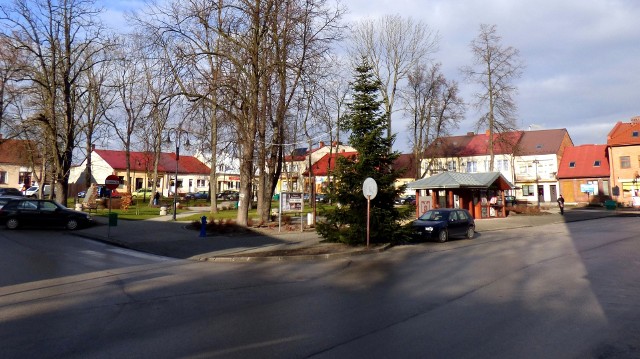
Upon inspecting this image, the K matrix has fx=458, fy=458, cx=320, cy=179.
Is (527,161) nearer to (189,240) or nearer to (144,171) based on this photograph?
(189,240)

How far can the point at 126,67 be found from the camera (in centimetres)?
4022

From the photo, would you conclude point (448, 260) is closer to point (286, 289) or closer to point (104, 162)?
point (286, 289)

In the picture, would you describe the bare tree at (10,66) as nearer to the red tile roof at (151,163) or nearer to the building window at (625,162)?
the red tile roof at (151,163)

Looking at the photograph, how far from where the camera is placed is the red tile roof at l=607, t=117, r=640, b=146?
5494 cm

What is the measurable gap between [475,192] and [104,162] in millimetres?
65769

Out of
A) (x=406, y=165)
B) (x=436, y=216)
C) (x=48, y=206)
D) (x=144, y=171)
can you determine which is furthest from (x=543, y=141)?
(x=48, y=206)

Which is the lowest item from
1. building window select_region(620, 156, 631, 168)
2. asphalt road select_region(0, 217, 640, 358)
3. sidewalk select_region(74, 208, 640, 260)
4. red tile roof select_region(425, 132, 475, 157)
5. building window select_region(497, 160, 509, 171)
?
asphalt road select_region(0, 217, 640, 358)

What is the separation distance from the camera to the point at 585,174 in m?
60.9

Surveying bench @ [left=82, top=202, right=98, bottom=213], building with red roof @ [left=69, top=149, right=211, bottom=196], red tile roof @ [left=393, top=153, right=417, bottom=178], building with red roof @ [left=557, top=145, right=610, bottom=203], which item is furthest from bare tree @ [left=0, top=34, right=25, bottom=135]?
building with red roof @ [left=557, top=145, right=610, bottom=203]

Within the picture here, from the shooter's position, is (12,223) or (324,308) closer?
(324,308)

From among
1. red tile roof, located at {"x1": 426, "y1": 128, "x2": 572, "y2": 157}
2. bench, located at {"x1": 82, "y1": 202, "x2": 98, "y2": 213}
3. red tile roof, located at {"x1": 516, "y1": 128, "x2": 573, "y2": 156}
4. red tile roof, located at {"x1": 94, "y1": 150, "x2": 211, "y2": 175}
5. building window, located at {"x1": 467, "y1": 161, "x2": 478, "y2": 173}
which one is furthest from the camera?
red tile roof, located at {"x1": 94, "y1": 150, "x2": 211, "y2": 175}

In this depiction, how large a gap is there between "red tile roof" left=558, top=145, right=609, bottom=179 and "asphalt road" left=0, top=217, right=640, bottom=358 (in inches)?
2110

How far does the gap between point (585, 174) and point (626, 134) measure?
7.07m

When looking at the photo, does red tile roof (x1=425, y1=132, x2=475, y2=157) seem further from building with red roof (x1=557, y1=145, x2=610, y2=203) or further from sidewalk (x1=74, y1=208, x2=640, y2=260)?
sidewalk (x1=74, y1=208, x2=640, y2=260)
